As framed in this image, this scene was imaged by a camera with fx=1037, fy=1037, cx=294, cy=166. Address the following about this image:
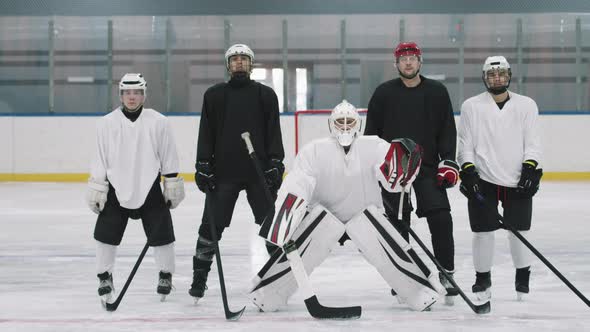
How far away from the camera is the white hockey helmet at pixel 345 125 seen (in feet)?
13.0

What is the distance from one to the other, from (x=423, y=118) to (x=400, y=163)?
0.49 m

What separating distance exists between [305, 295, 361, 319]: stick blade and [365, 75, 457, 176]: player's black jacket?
753 millimetres

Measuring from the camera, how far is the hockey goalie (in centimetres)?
392

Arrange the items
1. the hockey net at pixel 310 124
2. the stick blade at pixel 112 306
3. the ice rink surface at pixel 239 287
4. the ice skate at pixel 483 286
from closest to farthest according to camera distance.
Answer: the ice rink surface at pixel 239 287, the stick blade at pixel 112 306, the ice skate at pixel 483 286, the hockey net at pixel 310 124

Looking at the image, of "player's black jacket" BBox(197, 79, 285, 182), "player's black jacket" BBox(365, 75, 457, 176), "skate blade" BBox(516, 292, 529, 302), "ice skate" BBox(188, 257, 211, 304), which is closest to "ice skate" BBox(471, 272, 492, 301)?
"skate blade" BBox(516, 292, 529, 302)

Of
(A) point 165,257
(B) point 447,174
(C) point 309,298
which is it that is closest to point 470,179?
(B) point 447,174

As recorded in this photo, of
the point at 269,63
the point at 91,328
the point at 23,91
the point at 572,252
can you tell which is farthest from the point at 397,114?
the point at 23,91

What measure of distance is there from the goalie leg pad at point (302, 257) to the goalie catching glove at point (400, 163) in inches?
10.1

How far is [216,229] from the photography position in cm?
431

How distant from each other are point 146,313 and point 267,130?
37.6 inches

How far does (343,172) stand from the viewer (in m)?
3.96

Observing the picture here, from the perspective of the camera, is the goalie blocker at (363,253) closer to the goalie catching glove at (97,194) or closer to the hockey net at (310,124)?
the goalie catching glove at (97,194)

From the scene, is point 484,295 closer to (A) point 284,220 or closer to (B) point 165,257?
(A) point 284,220

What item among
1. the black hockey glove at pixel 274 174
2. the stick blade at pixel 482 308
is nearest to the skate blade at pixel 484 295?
the stick blade at pixel 482 308
